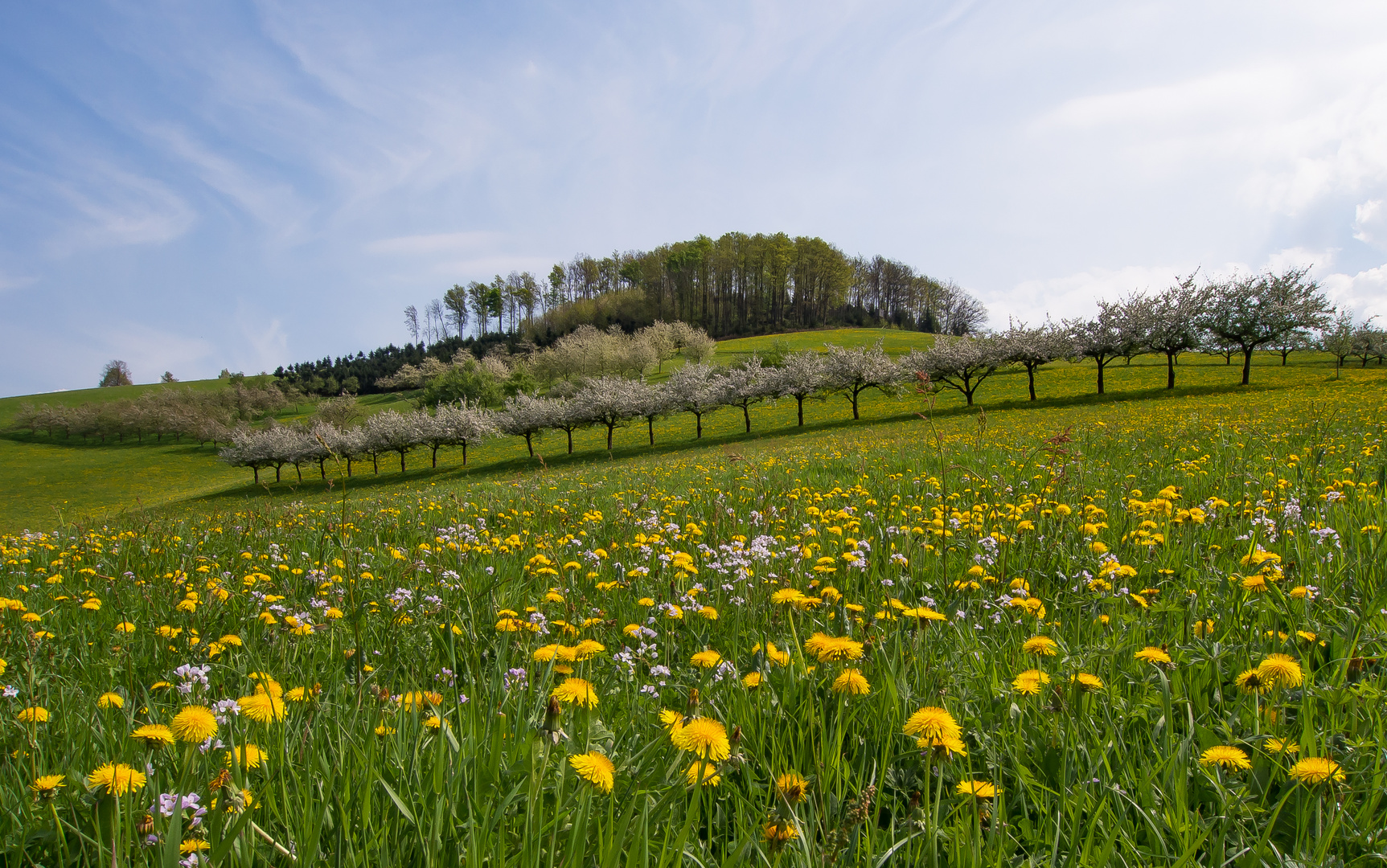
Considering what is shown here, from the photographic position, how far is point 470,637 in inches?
113

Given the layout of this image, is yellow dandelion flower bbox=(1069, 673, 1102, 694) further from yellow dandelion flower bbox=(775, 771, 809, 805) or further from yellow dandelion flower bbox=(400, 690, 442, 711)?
yellow dandelion flower bbox=(400, 690, 442, 711)

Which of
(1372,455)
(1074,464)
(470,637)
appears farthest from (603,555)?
(1372,455)

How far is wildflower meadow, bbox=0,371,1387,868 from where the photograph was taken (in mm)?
1373

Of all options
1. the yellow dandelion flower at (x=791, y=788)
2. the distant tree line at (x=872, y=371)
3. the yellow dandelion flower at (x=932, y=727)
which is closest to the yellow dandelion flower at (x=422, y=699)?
the yellow dandelion flower at (x=791, y=788)

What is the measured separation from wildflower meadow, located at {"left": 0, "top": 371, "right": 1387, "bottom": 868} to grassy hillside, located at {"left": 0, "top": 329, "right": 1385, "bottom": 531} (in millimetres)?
27873

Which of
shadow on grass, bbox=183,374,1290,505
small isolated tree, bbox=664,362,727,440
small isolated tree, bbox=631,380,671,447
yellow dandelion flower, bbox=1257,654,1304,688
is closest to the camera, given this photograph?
yellow dandelion flower, bbox=1257,654,1304,688

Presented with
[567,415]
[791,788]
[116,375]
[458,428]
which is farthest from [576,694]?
[116,375]

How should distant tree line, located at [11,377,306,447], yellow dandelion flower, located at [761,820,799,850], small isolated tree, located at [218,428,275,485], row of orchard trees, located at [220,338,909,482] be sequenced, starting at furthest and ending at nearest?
distant tree line, located at [11,377,306,447]
small isolated tree, located at [218,428,275,485]
row of orchard trees, located at [220,338,909,482]
yellow dandelion flower, located at [761,820,799,850]

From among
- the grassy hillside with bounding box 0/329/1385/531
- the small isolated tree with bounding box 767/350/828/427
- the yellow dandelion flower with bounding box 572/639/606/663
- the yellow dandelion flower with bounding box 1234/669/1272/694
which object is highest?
the small isolated tree with bounding box 767/350/828/427

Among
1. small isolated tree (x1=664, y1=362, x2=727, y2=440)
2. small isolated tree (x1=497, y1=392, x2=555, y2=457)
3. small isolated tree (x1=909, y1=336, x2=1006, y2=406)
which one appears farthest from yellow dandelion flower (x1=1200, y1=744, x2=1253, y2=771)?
small isolated tree (x1=497, y1=392, x2=555, y2=457)

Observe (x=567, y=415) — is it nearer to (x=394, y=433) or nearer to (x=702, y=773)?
(x=394, y=433)

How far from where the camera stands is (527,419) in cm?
4603

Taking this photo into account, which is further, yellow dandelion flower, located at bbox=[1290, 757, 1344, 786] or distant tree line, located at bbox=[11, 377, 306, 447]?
distant tree line, located at bbox=[11, 377, 306, 447]

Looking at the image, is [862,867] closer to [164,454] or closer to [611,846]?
[611,846]
